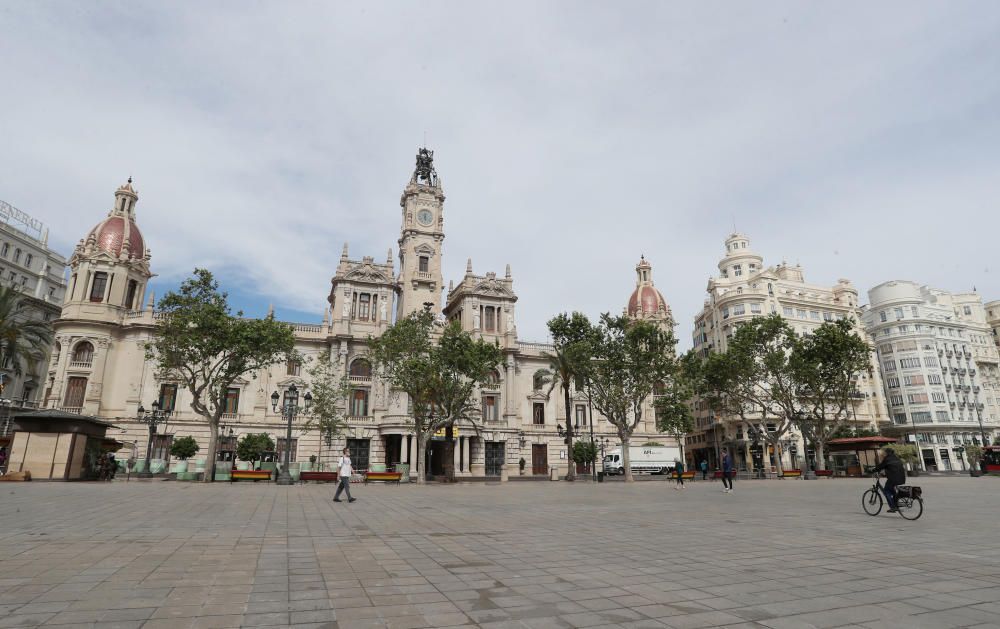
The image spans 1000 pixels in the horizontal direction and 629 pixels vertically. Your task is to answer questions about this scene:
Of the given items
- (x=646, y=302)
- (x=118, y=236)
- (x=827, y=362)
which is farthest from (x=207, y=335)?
(x=646, y=302)

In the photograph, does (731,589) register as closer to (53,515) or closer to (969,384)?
(53,515)

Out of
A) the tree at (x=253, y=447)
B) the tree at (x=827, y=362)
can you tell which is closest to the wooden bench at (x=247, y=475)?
the tree at (x=253, y=447)

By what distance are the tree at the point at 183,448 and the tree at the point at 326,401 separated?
28.3ft

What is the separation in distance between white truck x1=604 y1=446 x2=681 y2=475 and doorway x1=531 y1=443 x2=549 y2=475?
21.2ft

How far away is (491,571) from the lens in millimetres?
7172

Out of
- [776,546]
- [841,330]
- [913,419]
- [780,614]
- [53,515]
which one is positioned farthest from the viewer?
[913,419]

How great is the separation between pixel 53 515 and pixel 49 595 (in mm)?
8734

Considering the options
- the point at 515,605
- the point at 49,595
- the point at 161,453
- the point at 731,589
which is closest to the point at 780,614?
the point at 731,589

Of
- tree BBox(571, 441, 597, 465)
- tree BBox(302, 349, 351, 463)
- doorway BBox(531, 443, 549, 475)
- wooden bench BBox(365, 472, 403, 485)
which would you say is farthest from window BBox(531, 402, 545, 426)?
wooden bench BBox(365, 472, 403, 485)

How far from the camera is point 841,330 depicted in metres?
44.7

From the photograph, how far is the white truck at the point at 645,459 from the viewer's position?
2098 inches

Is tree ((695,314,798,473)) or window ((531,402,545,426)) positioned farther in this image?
window ((531,402,545,426))

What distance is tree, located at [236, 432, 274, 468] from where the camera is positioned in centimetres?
4475

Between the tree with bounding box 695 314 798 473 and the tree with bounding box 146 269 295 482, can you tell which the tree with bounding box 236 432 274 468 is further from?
the tree with bounding box 695 314 798 473
